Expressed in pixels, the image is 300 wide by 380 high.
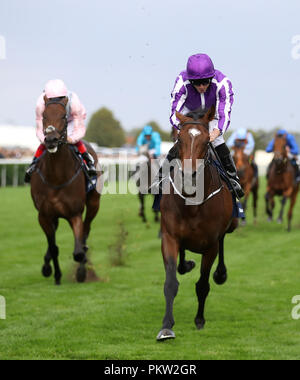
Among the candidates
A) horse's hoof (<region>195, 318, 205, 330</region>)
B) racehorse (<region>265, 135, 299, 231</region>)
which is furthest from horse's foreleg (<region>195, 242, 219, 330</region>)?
racehorse (<region>265, 135, 299, 231</region>)

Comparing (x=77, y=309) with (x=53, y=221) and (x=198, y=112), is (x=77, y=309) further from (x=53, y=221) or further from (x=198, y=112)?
(x=198, y=112)

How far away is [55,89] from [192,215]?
2.61m

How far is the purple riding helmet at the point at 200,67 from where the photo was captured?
19.4 feet

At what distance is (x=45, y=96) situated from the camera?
7383 millimetres

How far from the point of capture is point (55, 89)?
7.55 meters

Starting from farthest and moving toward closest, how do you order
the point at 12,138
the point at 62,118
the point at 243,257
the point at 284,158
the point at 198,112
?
1. the point at 12,138
2. the point at 284,158
3. the point at 243,257
4. the point at 62,118
5. the point at 198,112

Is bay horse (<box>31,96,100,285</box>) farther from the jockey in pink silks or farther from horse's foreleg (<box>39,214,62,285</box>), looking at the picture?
the jockey in pink silks

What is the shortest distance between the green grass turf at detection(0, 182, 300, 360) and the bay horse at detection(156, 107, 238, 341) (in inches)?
20.4

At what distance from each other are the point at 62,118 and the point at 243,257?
537 centimetres

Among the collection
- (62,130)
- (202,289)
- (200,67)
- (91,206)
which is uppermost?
(200,67)

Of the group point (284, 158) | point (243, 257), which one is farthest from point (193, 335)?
point (284, 158)

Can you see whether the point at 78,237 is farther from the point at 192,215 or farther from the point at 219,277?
the point at 192,215

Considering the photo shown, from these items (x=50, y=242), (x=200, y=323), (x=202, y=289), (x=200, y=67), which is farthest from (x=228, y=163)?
(x=50, y=242)

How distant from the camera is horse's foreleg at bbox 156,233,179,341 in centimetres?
556
